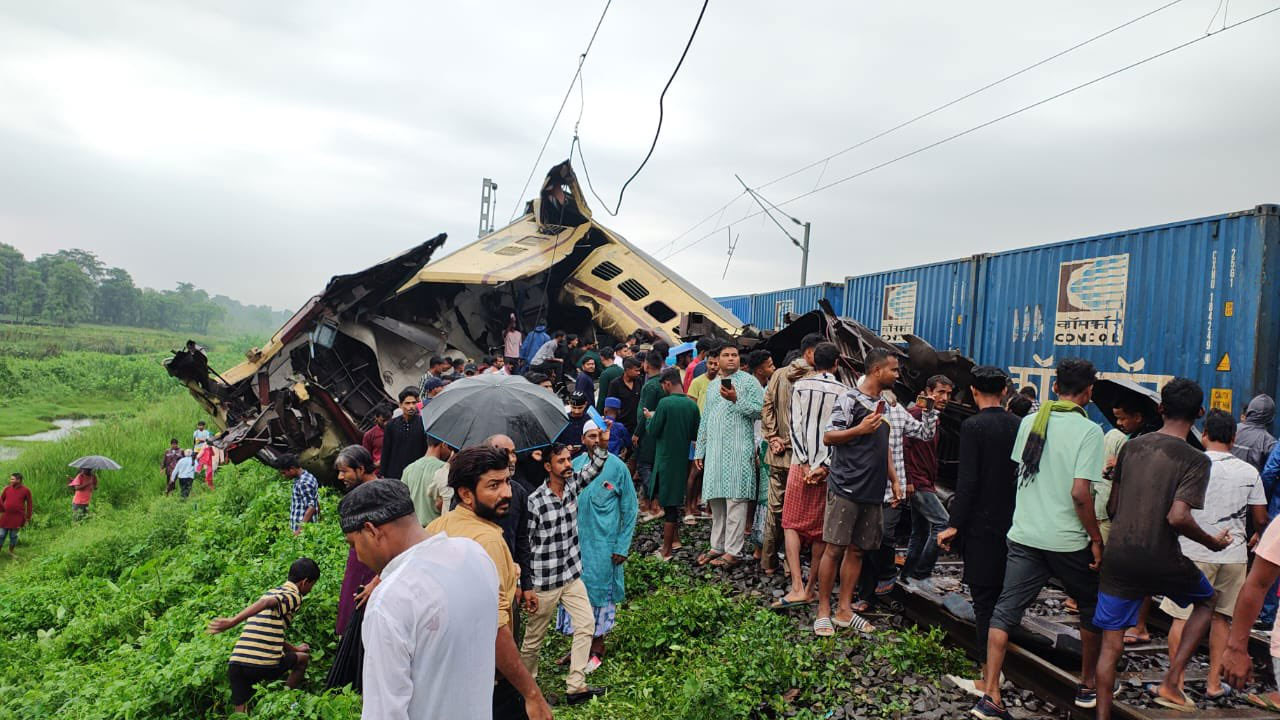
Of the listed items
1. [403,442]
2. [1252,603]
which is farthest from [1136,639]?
[403,442]

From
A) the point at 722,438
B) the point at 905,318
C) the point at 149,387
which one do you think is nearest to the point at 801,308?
the point at 905,318

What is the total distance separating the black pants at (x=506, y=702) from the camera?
2746 mm

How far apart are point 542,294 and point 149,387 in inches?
1457

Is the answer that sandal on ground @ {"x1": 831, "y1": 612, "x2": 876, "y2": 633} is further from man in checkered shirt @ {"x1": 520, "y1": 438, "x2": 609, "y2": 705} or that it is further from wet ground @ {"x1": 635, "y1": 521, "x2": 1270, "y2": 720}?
man in checkered shirt @ {"x1": 520, "y1": 438, "x2": 609, "y2": 705}

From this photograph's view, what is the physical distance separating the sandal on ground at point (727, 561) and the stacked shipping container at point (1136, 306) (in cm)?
461

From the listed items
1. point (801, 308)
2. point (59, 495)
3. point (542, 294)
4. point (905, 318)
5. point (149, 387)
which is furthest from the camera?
point (149, 387)

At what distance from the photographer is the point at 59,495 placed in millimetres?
18875

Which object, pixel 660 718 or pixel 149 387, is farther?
pixel 149 387

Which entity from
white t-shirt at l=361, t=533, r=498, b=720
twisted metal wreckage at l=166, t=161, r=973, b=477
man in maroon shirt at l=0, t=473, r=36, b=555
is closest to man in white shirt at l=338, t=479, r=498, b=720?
white t-shirt at l=361, t=533, r=498, b=720

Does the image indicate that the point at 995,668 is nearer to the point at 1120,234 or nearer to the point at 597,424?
the point at 597,424

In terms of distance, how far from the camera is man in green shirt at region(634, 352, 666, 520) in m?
6.95

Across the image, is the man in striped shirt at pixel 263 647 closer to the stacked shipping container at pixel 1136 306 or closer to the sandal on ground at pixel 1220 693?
the sandal on ground at pixel 1220 693

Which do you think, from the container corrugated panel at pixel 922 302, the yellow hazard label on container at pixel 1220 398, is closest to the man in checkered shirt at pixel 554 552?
the yellow hazard label on container at pixel 1220 398

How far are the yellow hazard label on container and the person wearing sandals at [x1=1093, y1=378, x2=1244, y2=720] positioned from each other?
3.87 m
